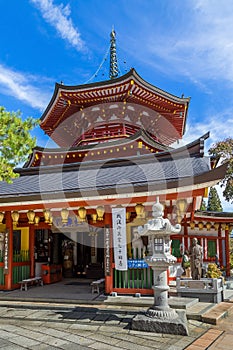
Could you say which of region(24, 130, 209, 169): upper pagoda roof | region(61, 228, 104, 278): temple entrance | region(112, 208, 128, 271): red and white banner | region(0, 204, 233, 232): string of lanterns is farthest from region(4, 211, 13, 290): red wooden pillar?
region(61, 228, 104, 278): temple entrance

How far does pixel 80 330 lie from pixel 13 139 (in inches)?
175

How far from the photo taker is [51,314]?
8125mm

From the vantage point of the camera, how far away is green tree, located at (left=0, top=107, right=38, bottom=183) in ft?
21.6

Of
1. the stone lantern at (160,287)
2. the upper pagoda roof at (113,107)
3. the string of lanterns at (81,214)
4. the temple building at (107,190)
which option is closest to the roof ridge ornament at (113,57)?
the temple building at (107,190)

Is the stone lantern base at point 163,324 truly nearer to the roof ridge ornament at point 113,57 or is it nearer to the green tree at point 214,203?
the roof ridge ornament at point 113,57

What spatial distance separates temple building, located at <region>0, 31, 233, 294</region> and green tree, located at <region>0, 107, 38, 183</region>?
100.0 inches

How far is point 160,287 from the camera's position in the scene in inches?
275

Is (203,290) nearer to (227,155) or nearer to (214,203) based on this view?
(227,155)

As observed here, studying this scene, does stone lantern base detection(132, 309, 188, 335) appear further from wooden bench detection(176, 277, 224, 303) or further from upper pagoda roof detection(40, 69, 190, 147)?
upper pagoda roof detection(40, 69, 190, 147)

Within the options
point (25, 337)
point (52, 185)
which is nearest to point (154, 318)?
point (25, 337)

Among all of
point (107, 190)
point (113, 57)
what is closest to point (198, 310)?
point (107, 190)

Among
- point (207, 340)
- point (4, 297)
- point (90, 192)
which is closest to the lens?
point (207, 340)

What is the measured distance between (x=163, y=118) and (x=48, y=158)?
7.08 m

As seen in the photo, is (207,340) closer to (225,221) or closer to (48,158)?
(225,221)
